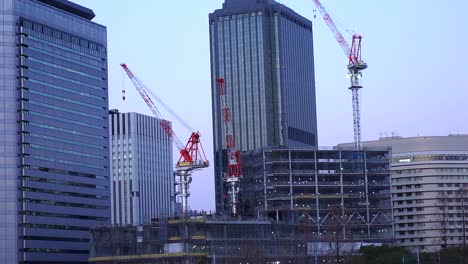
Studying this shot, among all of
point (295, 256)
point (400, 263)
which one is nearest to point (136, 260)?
point (295, 256)

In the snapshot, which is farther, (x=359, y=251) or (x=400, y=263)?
(x=359, y=251)

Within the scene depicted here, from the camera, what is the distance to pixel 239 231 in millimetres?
197625

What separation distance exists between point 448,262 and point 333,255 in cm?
2465

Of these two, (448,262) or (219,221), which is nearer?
(448,262)

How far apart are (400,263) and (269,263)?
97.0 ft

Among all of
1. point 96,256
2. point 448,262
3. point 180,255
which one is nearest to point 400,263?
point 448,262

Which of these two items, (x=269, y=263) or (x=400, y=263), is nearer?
(x=400, y=263)

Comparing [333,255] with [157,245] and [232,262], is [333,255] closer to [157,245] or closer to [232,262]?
[232,262]

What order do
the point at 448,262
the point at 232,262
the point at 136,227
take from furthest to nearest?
1. the point at 136,227
2. the point at 232,262
3. the point at 448,262

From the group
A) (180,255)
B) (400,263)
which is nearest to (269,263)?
(180,255)

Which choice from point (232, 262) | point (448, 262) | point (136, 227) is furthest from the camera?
point (136, 227)

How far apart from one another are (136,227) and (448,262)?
57856 mm

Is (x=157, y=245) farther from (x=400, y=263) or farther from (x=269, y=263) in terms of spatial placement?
(x=400, y=263)

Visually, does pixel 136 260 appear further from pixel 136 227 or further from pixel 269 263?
pixel 269 263
